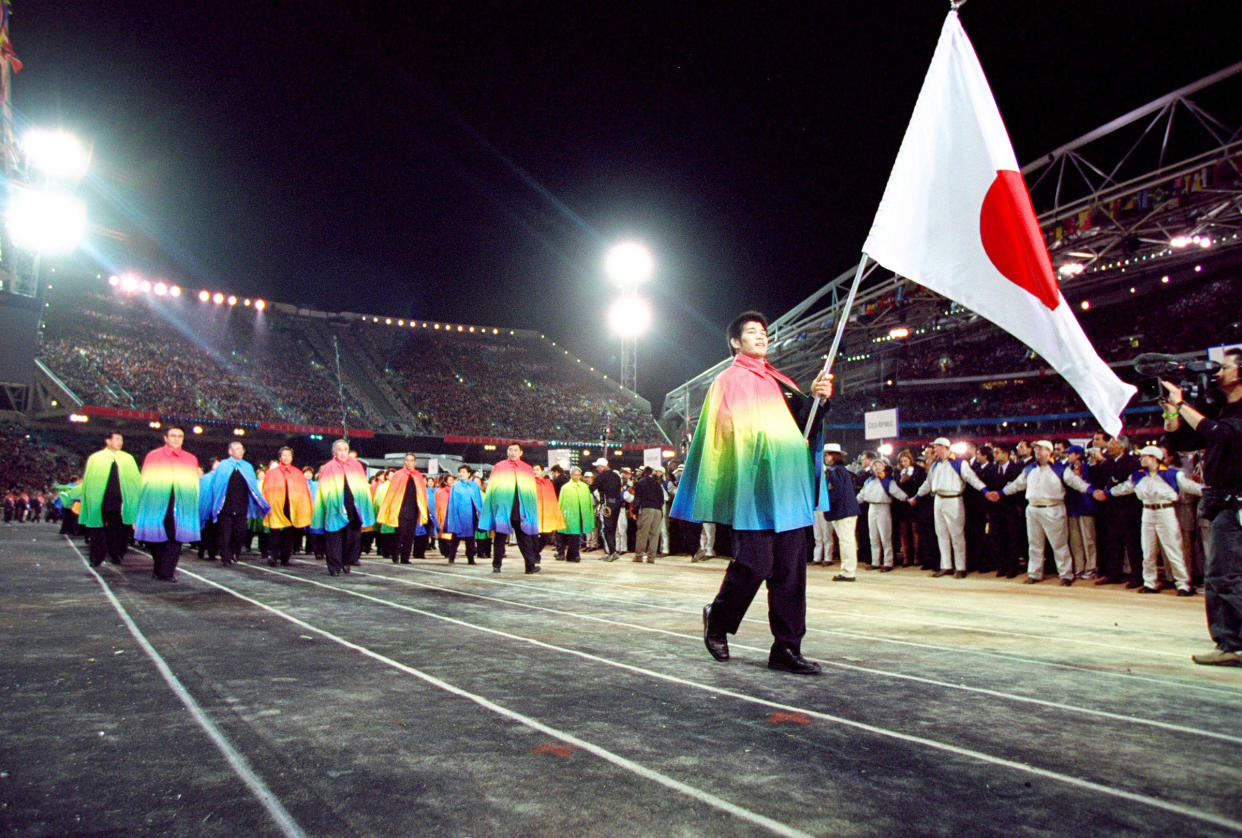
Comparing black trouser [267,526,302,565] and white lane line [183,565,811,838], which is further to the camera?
black trouser [267,526,302,565]

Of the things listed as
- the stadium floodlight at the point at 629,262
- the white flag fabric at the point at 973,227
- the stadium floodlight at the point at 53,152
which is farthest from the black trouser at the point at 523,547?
the stadium floodlight at the point at 629,262

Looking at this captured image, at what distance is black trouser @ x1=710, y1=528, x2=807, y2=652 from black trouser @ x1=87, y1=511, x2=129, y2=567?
9004 millimetres

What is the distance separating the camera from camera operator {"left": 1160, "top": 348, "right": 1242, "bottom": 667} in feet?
13.9

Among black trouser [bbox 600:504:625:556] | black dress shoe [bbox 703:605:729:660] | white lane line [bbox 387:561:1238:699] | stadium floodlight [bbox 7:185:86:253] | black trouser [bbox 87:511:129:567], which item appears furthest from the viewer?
black trouser [bbox 600:504:625:556]

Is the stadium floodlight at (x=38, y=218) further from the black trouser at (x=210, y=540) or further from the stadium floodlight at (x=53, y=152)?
the black trouser at (x=210, y=540)

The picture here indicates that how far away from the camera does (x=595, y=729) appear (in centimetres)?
280

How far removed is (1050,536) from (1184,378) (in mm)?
6721

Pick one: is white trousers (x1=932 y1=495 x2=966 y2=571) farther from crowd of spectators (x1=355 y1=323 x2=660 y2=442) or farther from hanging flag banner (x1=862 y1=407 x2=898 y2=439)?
crowd of spectators (x1=355 y1=323 x2=660 y2=442)

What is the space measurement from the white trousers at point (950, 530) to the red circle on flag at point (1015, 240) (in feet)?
27.3

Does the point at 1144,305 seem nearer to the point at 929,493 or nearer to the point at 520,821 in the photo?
the point at 929,493

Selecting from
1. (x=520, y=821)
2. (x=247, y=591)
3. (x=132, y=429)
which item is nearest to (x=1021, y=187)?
(x=520, y=821)

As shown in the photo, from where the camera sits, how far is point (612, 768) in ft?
7.76

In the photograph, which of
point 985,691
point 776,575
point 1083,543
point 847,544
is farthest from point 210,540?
point 1083,543

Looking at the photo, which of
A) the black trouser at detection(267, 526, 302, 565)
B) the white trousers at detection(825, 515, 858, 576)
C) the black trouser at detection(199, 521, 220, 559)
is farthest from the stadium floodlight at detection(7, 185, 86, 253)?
the white trousers at detection(825, 515, 858, 576)
